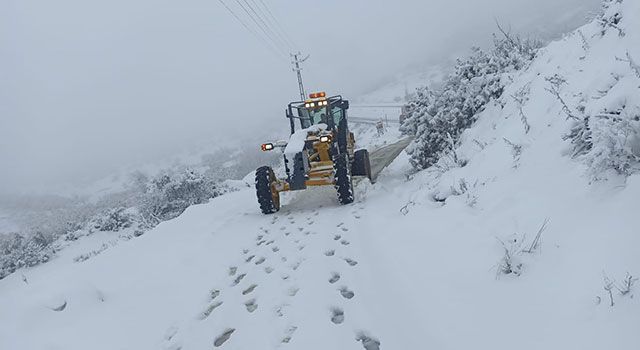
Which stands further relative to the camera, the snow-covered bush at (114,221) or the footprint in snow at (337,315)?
the snow-covered bush at (114,221)

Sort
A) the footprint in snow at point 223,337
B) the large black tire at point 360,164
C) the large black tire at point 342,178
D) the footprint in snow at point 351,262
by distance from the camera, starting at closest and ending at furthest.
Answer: the footprint in snow at point 223,337, the footprint in snow at point 351,262, the large black tire at point 342,178, the large black tire at point 360,164

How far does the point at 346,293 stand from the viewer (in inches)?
181

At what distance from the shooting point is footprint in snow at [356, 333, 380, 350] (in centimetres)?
359

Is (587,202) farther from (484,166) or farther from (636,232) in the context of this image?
(484,166)

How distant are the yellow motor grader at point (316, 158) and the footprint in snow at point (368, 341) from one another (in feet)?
16.7

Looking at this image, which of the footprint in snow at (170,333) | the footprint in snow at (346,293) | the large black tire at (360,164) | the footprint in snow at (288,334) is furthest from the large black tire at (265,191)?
the footprint in snow at (288,334)

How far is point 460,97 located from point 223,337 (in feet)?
26.5

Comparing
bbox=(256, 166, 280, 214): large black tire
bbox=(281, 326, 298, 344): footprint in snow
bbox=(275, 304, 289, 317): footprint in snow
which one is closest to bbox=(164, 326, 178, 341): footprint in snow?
bbox=(275, 304, 289, 317): footprint in snow

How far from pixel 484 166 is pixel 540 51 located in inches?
184

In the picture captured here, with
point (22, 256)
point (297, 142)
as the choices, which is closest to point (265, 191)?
point (297, 142)

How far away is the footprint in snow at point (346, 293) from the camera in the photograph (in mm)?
4523

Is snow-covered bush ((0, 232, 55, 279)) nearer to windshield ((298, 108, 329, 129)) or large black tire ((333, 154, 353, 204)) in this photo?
windshield ((298, 108, 329, 129))

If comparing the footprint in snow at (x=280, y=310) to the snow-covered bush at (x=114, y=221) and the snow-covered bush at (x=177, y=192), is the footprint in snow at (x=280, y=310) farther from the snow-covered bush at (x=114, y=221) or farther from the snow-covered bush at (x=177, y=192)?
the snow-covered bush at (x=114, y=221)

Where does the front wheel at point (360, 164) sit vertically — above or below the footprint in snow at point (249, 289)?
above
